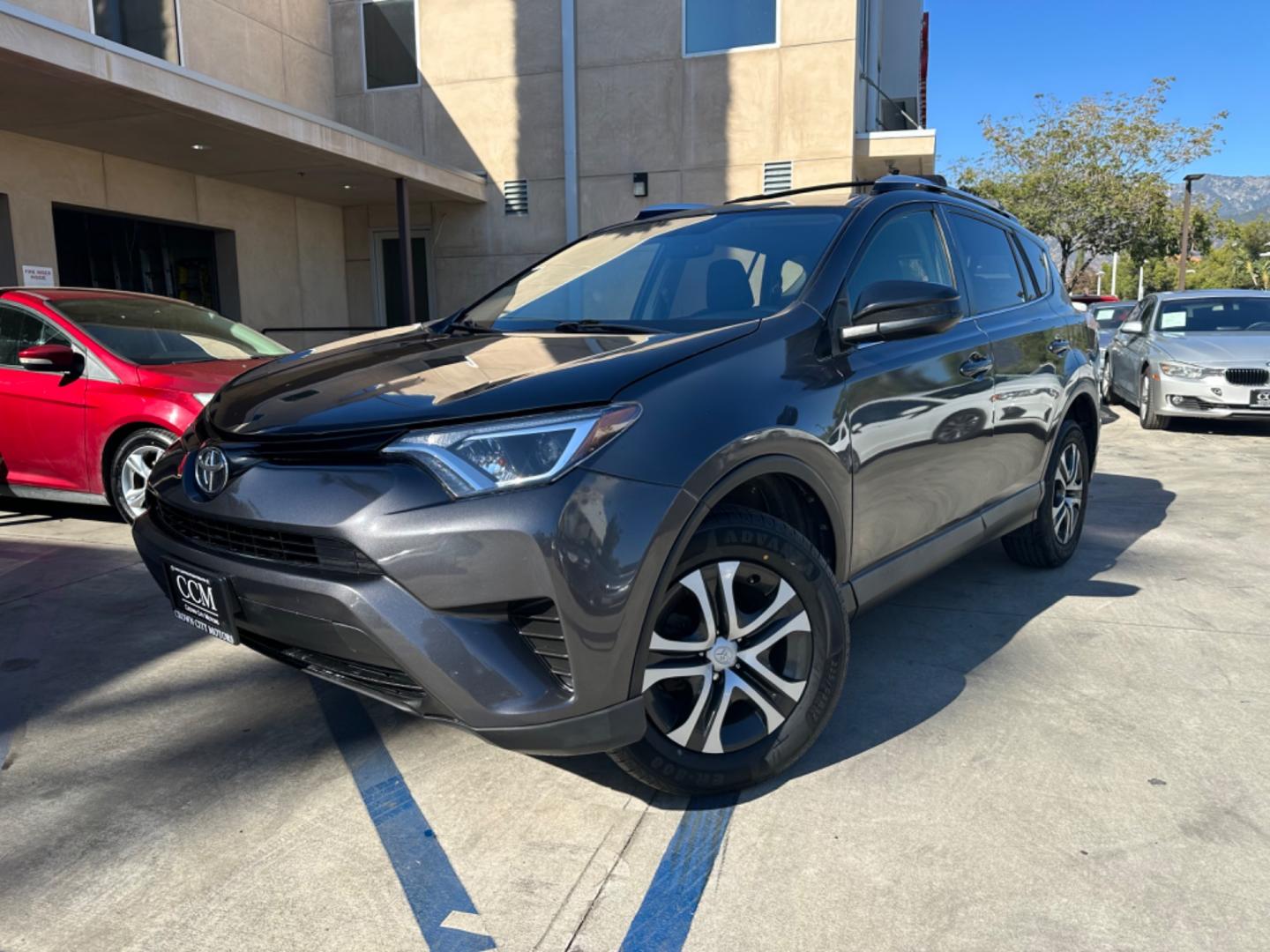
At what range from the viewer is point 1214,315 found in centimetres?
1046

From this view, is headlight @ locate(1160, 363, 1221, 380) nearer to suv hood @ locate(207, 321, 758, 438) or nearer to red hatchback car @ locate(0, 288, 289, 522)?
suv hood @ locate(207, 321, 758, 438)

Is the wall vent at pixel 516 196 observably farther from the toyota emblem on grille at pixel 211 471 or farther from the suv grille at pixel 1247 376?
the toyota emblem on grille at pixel 211 471

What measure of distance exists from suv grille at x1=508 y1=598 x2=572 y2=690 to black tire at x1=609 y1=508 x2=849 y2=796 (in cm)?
22

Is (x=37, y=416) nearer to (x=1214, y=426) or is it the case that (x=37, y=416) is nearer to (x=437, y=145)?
(x=437, y=145)

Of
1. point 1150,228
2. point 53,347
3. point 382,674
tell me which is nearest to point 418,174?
point 53,347

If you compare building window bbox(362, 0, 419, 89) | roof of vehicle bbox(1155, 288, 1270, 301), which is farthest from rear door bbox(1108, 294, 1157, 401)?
building window bbox(362, 0, 419, 89)

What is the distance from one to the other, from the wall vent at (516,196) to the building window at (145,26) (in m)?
5.14

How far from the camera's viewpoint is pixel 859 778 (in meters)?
2.67

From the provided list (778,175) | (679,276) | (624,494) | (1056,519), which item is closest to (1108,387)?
(778,175)

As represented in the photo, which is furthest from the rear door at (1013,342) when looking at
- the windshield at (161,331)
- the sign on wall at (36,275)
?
the sign on wall at (36,275)

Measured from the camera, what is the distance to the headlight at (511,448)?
2.10 m

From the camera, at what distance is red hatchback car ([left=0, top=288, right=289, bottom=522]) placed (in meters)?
5.41

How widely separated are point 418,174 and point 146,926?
1259cm

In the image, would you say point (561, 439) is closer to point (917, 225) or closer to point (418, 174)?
point (917, 225)
